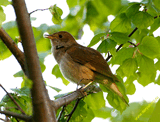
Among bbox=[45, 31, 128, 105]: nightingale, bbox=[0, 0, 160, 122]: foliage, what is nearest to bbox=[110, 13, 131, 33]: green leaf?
bbox=[0, 0, 160, 122]: foliage

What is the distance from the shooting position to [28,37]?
1.58 meters

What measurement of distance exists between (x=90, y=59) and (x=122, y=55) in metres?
0.85

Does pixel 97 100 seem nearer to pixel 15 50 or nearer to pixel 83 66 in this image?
pixel 83 66

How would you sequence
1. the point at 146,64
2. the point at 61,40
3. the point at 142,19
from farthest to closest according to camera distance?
the point at 61,40 → the point at 146,64 → the point at 142,19

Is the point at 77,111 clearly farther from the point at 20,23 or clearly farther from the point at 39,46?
the point at 39,46

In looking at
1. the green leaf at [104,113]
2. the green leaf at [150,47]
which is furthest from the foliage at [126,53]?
the green leaf at [104,113]

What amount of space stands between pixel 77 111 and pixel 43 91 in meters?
1.35

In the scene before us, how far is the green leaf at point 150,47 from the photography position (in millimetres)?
2674

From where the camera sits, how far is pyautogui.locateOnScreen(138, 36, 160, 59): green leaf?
8.77 ft

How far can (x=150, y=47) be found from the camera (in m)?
2.69

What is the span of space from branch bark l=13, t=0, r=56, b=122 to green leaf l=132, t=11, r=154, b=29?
1429 mm

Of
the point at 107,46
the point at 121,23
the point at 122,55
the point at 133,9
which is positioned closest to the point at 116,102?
the point at 122,55

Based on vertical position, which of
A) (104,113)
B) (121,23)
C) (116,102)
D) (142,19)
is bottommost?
(116,102)

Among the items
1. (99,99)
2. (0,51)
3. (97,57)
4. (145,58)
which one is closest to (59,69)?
(97,57)
